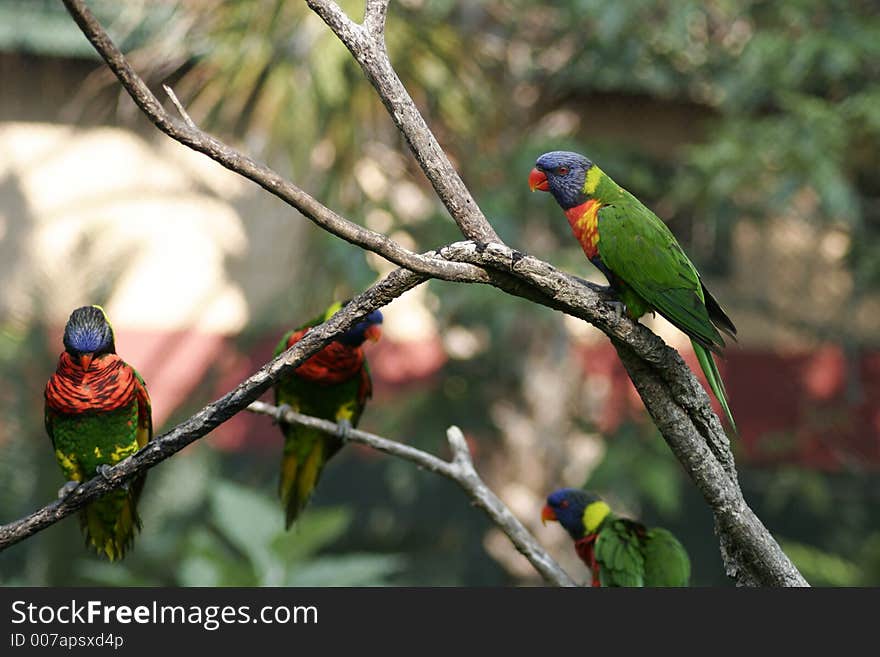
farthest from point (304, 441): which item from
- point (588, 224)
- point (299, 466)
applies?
point (588, 224)

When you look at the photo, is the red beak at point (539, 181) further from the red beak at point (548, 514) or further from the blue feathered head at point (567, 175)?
the red beak at point (548, 514)

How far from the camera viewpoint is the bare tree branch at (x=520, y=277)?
1.06 m

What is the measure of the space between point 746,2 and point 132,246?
8.56ft

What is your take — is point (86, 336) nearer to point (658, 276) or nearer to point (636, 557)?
point (658, 276)

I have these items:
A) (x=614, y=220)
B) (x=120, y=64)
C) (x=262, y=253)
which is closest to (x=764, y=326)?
(x=262, y=253)

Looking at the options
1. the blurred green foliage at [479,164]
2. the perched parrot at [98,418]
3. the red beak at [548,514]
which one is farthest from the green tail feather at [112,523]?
the blurred green foliage at [479,164]

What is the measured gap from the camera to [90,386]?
1378mm

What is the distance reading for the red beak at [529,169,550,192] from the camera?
5.11 ft

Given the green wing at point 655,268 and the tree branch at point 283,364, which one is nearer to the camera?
the tree branch at point 283,364

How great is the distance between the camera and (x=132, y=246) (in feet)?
13.2

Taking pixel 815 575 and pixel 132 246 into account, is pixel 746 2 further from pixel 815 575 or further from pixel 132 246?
pixel 132 246

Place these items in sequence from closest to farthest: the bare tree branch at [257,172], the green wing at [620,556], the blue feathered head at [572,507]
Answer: the bare tree branch at [257,172] < the green wing at [620,556] < the blue feathered head at [572,507]

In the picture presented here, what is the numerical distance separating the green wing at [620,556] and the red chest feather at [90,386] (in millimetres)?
900

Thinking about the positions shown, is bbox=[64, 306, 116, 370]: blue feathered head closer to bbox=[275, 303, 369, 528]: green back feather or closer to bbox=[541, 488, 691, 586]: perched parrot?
bbox=[275, 303, 369, 528]: green back feather
